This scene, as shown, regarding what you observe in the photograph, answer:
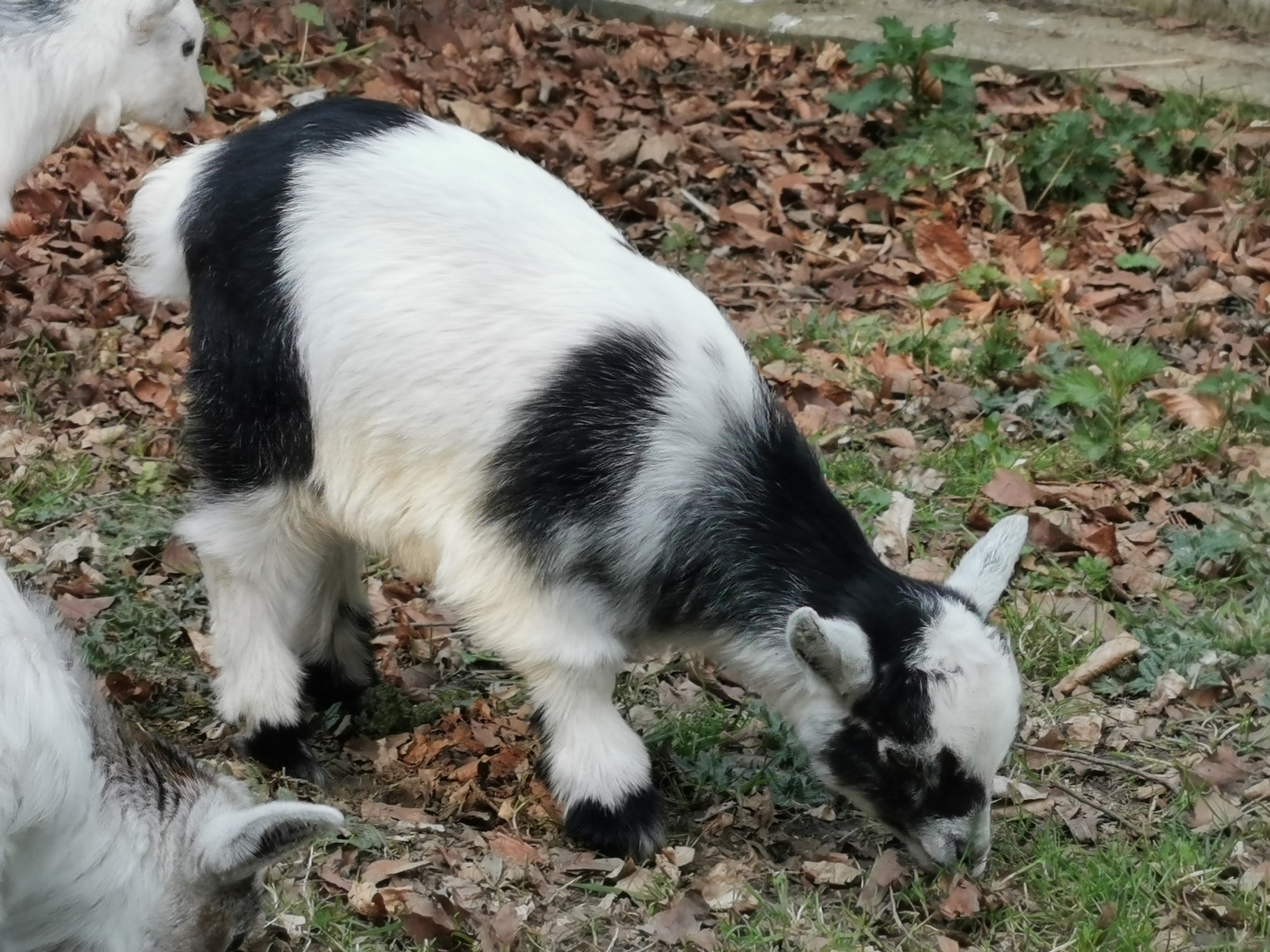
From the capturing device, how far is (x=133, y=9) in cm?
779

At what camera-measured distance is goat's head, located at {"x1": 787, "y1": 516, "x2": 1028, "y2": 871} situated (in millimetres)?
4230

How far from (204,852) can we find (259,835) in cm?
17

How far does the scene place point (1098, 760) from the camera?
16.2 ft

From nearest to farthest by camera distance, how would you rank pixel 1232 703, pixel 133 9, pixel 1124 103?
pixel 1232 703, pixel 133 9, pixel 1124 103

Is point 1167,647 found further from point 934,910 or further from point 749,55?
point 749,55

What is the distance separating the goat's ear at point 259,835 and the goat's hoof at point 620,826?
4.00 feet

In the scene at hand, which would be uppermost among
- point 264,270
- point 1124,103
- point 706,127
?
point 264,270

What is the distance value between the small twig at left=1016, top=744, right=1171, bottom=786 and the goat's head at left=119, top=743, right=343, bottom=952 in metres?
2.51

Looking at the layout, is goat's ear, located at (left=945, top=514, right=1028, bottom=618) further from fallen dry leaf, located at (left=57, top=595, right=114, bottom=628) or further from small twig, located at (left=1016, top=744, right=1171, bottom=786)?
fallen dry leaf, located at (left=57, top=595, right=114, bottom=628)

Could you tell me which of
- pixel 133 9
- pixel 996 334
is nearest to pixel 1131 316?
pixel 996 334

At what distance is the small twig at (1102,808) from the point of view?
467 centimetres

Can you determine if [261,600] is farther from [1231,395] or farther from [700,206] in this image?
[700,206]

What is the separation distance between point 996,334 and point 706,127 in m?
3.12

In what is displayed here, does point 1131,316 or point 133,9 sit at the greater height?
point 133,9
